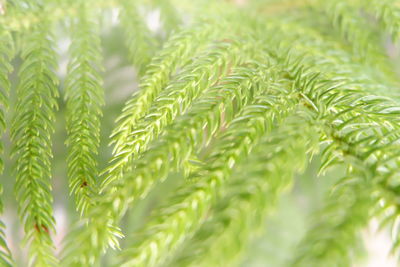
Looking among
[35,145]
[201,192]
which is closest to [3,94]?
[35,145]

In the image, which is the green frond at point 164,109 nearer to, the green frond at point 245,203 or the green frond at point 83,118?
the green frond at point 83,118

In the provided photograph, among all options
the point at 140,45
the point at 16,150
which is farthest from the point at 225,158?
the point at 140,45

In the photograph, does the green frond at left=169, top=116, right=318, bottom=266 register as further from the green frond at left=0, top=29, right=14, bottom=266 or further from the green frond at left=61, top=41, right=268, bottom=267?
the green frond at left=0, top=29, right=14, bottom=266

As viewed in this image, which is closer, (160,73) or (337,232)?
(337,232)

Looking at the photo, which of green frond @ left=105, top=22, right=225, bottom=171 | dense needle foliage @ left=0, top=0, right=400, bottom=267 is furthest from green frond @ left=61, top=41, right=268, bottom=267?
green frond @ left=105, top=22, right=225, bottom=171

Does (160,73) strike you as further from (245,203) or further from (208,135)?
(245,203)

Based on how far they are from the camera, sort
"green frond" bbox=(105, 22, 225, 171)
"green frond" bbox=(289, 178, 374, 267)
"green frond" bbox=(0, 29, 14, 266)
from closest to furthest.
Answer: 1. "green frond" bbox=(289, 178, 374, 267)
2. "green frond" bbox=(0, 29, 14, 266)
3. "green frond" bbox=(105, 22, 225, 171)

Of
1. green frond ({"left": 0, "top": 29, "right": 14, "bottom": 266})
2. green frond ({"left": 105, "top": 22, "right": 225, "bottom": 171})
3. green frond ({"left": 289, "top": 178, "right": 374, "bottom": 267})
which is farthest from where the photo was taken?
green frond ({"left": 105, "top": 22, "right": 225, "bottom": 171})
